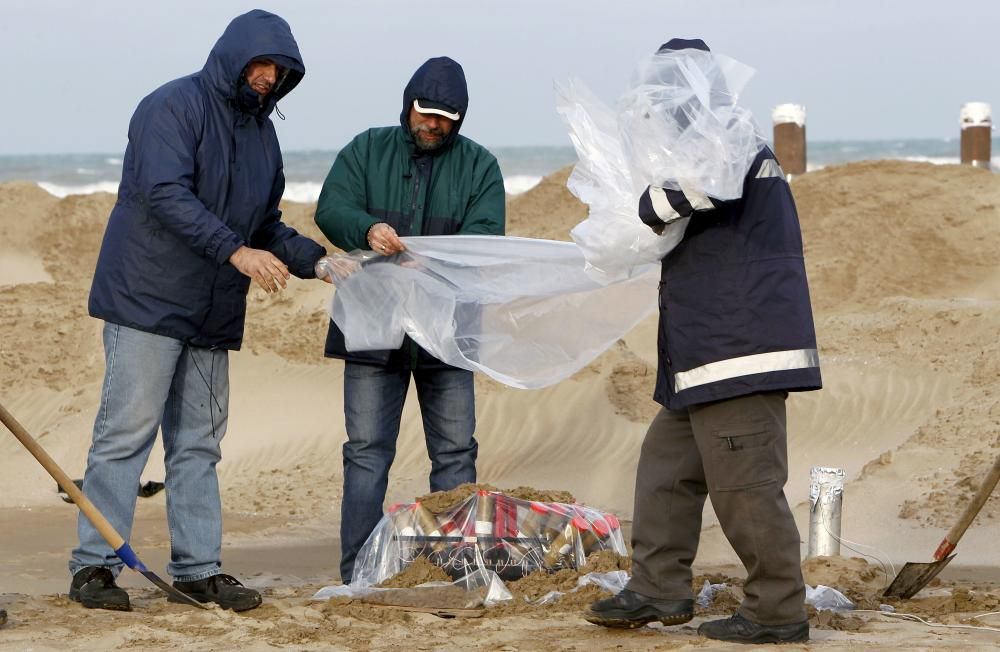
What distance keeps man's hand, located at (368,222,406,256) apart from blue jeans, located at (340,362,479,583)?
0.46 m

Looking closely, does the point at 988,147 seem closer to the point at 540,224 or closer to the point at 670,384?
the point at 540,224

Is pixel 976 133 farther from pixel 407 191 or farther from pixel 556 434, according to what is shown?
pixel 407 191

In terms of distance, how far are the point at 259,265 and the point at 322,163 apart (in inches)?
1699

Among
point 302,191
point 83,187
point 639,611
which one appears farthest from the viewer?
point 83,187

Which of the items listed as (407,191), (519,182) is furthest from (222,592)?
(519,182)

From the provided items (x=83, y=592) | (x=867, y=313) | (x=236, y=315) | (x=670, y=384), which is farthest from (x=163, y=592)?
(x=867, y=313)

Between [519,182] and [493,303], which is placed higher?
[519,182]

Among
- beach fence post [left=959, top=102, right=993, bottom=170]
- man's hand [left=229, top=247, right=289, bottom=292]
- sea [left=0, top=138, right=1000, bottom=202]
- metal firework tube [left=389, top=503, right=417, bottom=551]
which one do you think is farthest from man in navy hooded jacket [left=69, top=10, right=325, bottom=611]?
sea [left=0, top=138, right=1000, bottom=202]

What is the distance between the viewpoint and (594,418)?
8.75 m

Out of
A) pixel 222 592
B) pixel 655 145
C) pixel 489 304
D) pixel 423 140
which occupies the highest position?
pixel 423 140

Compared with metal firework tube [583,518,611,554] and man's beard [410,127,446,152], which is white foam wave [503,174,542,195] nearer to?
man's beard [410,127,446,152]

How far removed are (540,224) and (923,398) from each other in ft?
19.9

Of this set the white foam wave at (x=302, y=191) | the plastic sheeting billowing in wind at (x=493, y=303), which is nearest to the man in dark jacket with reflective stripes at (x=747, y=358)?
the plastic sheeting billowing in wind at (x=493, y=303)

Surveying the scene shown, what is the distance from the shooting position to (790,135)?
15.3 meters
